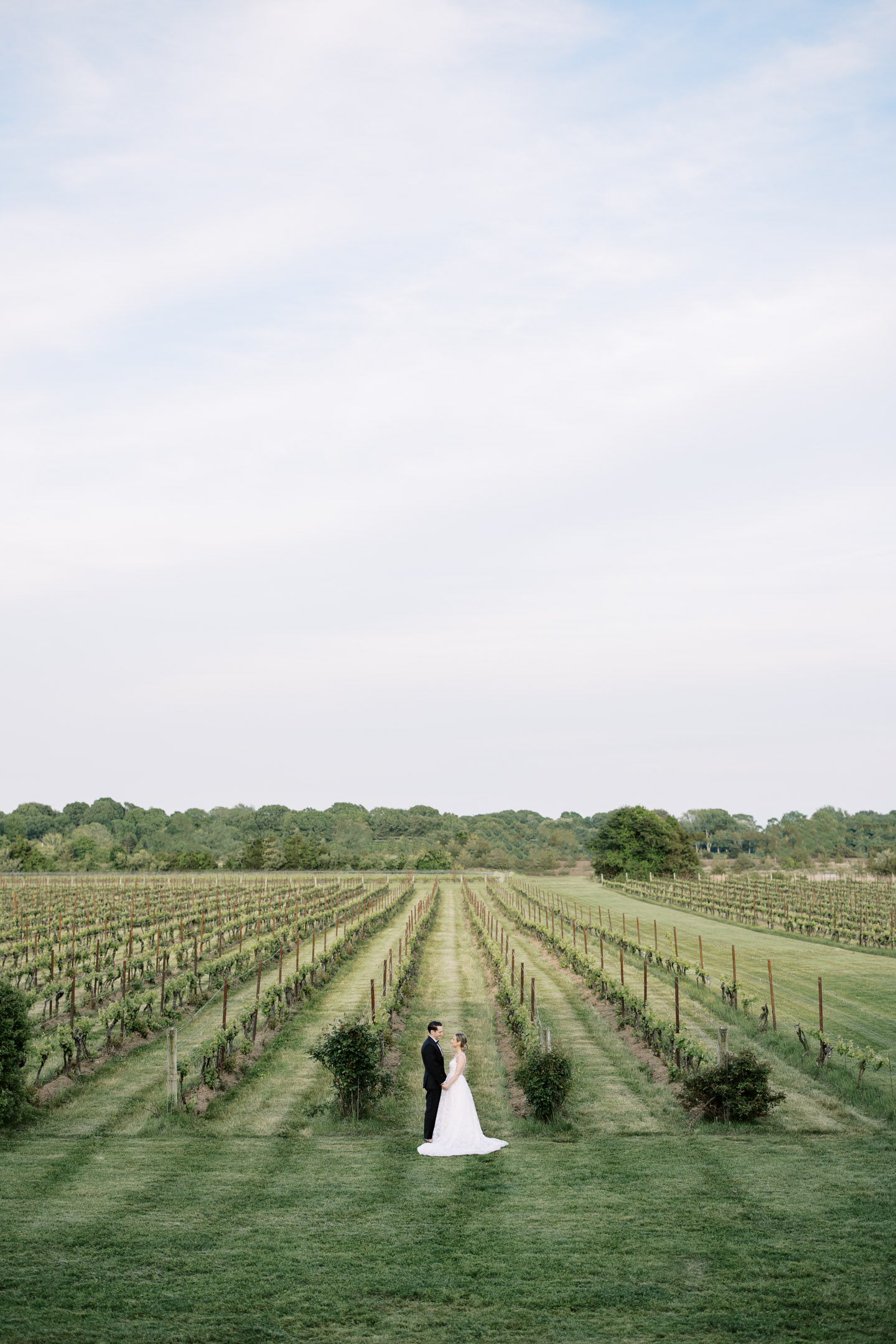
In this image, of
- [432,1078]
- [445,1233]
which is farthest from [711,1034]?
[445,1233]

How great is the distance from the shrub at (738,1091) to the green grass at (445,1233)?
0.30m

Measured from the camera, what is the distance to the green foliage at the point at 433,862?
10162 centimetres

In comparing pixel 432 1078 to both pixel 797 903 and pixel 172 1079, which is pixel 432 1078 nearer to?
pixel 172 1079

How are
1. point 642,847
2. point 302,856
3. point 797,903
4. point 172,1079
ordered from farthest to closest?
point 302,856, point 642,847, point 797,903, point 172,1079

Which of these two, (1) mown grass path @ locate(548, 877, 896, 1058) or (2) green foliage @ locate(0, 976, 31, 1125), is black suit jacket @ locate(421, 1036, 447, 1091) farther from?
(1) mown grass path @ locate(548, 877, 896, 1058)

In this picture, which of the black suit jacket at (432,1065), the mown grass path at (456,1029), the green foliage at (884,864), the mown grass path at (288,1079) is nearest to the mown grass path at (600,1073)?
the mown grass path at (456,1029)

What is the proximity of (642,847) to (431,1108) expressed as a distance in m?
88.8

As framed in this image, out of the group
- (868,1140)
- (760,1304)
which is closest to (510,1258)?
(760,1304)

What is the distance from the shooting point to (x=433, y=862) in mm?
102938

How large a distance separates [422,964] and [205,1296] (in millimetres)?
24426

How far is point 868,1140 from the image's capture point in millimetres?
13281

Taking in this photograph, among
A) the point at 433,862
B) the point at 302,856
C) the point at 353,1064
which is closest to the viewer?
the point at 353,1064

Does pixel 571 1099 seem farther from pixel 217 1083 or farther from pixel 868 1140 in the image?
pixel 217 1083

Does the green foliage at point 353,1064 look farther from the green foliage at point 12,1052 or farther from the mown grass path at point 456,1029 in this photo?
Answer: the green foliage at point 12,1052
